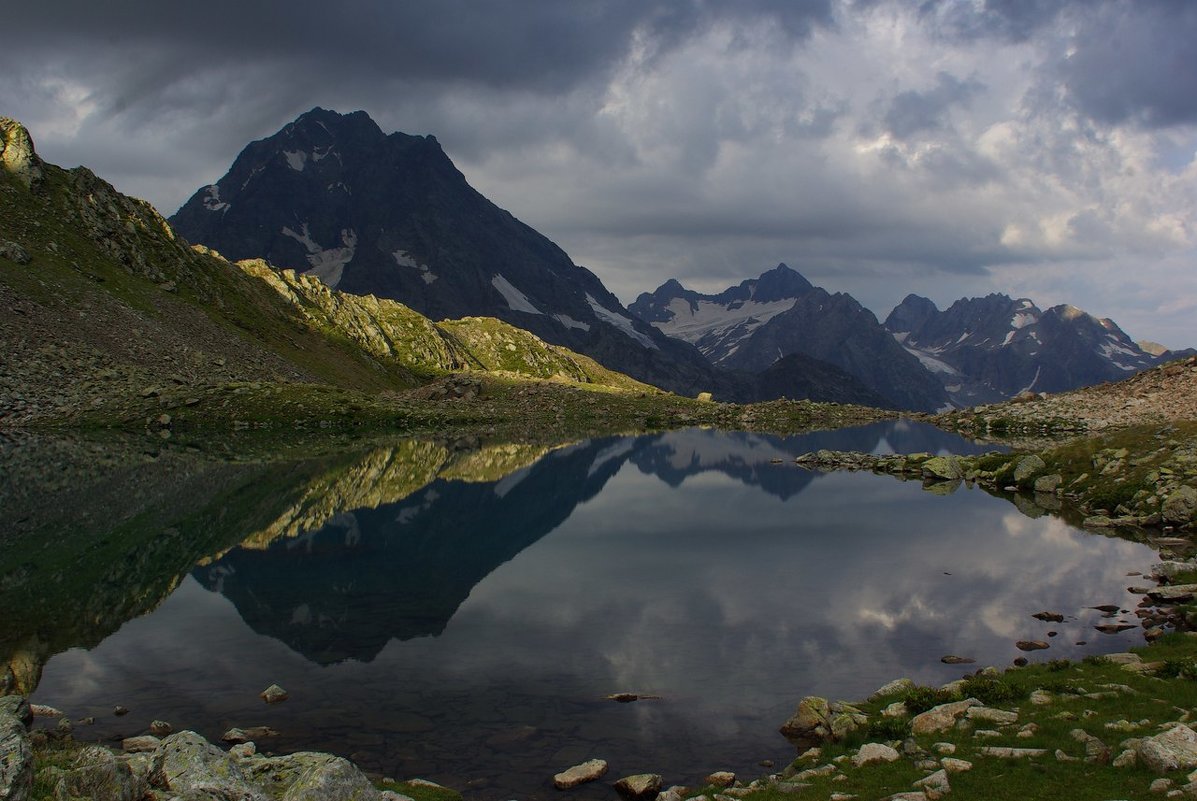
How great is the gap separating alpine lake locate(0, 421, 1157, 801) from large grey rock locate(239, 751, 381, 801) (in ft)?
19.8

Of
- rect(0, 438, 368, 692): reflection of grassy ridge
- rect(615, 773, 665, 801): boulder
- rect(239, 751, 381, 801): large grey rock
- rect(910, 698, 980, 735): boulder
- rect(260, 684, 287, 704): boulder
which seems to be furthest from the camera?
rect(0, 438, 368, 692): reflection of grassy ridge

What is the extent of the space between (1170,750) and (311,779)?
1507cm

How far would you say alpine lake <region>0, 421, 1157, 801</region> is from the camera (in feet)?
72.4

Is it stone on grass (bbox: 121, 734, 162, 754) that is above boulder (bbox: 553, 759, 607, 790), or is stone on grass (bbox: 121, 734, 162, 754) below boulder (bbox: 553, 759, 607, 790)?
above

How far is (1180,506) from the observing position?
4725 cm

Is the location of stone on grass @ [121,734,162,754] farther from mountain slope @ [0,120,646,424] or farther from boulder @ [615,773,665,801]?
mountain slope @ [0,120,646,424]

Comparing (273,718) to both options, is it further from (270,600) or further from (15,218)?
(15,218)

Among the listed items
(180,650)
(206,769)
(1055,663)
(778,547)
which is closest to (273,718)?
(180,650)

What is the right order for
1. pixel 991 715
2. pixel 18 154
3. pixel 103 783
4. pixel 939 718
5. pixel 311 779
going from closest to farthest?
pixel 103 783
pixel 311 779
pixel 991 715
pixel 939 718
pixel 18 154

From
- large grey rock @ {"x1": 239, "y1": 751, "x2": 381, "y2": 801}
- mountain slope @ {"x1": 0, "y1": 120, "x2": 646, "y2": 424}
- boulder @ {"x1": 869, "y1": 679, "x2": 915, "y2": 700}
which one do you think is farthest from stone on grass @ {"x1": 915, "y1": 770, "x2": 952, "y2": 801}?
mountain slope @ {"x1": 0, "y1": 120, "x2": 646, "y2": 424}

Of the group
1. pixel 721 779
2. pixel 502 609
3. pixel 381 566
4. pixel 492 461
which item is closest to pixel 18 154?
pixel 492 461

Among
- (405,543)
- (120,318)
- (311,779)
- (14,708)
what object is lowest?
(405,543)

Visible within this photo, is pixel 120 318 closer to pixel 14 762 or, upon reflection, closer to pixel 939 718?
pixel 14 762

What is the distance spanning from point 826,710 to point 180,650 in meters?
22.7
